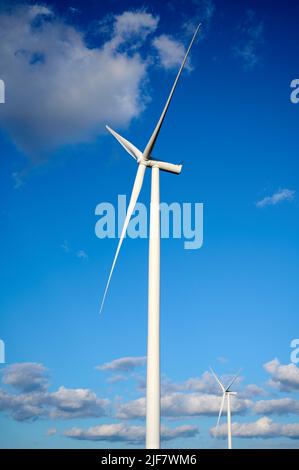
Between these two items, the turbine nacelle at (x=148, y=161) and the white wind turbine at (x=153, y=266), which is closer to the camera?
the white wind turbine at (x=153, y=266)

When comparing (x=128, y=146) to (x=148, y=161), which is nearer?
(x=148, y=161)

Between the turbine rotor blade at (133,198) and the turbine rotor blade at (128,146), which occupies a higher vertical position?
the turbine rotor blade at (128,146)

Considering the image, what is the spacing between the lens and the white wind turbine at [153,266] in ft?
92.7

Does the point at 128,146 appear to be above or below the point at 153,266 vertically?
above

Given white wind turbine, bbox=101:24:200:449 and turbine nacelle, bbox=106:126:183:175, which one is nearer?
white wind turbine, bbox=101:24:200:449

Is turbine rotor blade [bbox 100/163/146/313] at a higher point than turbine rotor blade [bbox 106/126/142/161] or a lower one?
lower

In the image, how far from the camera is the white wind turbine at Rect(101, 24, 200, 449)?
2827 centimetres

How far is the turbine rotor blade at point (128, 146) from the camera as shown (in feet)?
129

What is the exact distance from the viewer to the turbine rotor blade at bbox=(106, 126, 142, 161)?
39216 millimetres

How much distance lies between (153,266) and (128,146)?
40.1ft

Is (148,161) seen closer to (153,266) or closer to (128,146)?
(128,146)

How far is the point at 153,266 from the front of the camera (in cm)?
3200

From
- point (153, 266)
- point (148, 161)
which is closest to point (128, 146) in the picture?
point (148, 161)
